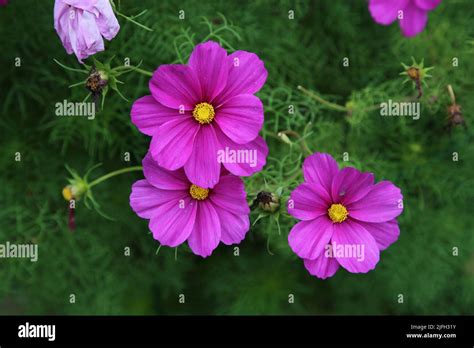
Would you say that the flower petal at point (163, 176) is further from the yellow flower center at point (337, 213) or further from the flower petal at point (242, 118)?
the yellow flower center at point (337, 213)

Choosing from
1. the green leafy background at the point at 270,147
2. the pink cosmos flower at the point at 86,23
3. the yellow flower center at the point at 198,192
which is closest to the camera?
the pink cosmos flower at the point at 86,23

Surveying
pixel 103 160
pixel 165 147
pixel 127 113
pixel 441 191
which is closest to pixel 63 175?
pixel 103 160

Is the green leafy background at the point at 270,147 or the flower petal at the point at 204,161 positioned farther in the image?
the green leafy background at the point at 270,147

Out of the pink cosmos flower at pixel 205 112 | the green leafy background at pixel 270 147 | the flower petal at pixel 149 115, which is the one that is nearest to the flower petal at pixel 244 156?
the pink cosmos flower at pixel 205 112

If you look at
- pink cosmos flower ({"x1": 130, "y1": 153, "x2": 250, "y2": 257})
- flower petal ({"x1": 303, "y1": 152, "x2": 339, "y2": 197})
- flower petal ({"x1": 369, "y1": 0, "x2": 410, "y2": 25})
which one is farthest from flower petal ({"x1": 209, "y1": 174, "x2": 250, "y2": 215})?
flower petal ({"x1": 369, "y1": 0, "x2": 410, "y2": 25})

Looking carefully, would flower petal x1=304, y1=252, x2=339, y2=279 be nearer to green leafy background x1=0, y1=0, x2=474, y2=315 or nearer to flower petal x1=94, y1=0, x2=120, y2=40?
green leafy background x1=0, y1=0, x2=474, y2=315
